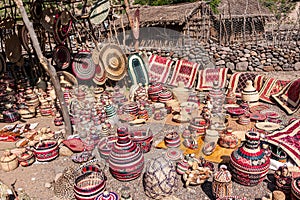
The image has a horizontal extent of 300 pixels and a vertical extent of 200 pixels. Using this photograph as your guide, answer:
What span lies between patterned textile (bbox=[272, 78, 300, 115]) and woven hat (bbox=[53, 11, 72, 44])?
6.04 m

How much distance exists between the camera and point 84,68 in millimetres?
8109

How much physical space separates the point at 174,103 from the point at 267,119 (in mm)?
2196

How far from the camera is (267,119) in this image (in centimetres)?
584

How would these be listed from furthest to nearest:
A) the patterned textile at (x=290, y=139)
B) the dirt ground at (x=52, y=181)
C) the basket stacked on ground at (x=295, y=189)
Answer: the patterned textile at (x=290, y=139) < the dirt ground at (x=52, y=181) < the basket stacked on ground at (x=295, y=189)

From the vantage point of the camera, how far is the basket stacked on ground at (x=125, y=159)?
3.77m

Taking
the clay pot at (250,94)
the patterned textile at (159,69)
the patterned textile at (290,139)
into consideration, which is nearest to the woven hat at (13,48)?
the patterned textile at (159,69)

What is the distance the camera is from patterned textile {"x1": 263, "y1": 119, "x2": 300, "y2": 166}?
3961 millimetres

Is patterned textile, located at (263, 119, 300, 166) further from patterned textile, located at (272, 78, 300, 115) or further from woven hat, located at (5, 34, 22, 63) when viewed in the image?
woven hat, located at (5, 34, 22, 63)

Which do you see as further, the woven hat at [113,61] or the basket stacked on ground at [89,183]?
the woven hat at [113,61]

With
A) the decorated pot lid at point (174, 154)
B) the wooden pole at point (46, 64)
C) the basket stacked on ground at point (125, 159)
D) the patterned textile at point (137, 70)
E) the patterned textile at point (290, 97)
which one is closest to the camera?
the basket stacked on ground at point (125, 159)

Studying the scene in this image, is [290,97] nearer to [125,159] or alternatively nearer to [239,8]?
[125,159]

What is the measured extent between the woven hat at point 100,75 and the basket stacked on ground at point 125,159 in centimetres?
441

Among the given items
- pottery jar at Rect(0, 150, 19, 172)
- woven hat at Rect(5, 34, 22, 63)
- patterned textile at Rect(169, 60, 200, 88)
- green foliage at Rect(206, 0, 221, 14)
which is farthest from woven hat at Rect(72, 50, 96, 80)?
green foliage at Rect(206, 0, 221, 14)

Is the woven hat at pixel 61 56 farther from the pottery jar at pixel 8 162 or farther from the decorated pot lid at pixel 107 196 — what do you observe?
the decorated pot lid at pixel 107 196
